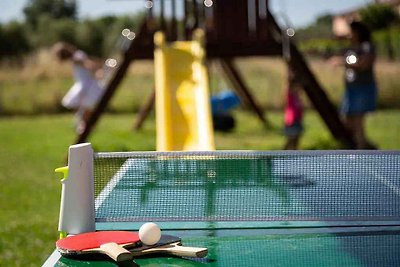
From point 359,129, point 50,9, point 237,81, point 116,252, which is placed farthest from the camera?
point 50,9

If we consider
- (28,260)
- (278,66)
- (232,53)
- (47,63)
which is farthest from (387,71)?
(28,260)

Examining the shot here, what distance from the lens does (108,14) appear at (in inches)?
1272

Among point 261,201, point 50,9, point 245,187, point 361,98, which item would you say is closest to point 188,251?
point 261,201

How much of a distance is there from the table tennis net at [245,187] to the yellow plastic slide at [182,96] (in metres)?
3.88

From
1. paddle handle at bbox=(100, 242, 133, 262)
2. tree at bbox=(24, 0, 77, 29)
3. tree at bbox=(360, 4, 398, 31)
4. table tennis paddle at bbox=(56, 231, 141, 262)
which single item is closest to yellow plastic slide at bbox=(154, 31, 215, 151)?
table tennis paddle at bbox=(56, 231, 141, 262)

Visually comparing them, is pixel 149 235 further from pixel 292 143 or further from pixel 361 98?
pixel 292 143

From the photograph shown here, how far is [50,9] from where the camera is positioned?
1446 inches

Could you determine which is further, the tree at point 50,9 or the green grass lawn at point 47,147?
the tree at point 50,9

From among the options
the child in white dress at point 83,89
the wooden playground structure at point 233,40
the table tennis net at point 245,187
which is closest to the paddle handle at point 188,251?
the table tennis net at point 245,187

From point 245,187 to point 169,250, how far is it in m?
1.06

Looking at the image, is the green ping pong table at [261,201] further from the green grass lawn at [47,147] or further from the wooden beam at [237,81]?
the wooden beam at [237,81]

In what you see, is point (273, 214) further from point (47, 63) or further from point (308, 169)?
point (47, 63)

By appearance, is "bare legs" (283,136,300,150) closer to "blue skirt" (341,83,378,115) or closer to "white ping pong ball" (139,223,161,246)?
"blue skirt" (341,83,378,115)

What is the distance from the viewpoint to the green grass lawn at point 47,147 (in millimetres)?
6207
